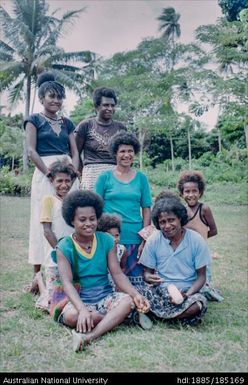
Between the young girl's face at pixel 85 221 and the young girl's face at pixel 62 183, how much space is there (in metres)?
0.69

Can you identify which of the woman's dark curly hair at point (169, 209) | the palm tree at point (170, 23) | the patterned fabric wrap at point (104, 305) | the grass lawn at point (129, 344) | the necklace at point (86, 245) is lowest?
the grass lawn at point (129, 344)

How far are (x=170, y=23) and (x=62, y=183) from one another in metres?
26.4

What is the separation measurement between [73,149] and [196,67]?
15246mm

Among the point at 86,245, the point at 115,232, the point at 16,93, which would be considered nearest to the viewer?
the point at 86,245

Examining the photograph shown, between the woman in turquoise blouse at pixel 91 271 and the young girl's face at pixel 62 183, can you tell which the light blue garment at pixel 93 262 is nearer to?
the woman in turquoise blouse at pixel 91 271

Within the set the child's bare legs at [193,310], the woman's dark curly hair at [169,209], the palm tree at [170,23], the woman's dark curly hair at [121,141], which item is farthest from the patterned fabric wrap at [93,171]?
the palm tree at [170,23]

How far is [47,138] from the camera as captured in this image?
13.9 feet

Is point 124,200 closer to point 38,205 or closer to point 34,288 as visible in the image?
point 38,205

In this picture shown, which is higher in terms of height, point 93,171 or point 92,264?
point 93,171

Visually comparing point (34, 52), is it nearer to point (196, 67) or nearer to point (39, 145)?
point (196, 67)

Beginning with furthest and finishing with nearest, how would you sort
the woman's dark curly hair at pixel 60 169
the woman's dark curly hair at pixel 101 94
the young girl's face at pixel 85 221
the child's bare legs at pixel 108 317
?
the woman's dark curly hair at pixel 101 94 < the woman's dark curly hair at pixel 60 169 < the young girl's face at pixel 85 221 < the child's bare legs at pixel 108 317

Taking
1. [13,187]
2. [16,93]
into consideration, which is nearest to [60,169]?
[13,187]

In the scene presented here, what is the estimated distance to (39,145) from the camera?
14.0 feet

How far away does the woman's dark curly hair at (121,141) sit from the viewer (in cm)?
400
